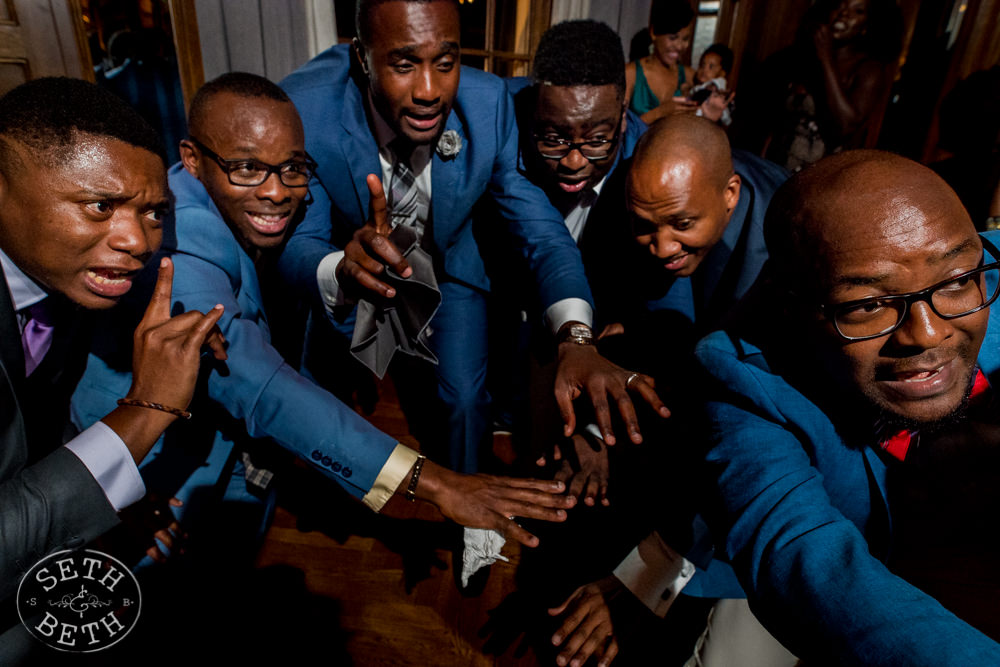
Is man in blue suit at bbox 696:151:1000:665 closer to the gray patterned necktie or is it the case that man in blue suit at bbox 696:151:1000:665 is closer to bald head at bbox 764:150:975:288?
bald head at bbox 764:150:975:288

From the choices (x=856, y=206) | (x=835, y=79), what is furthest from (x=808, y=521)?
(x=835, y=79)

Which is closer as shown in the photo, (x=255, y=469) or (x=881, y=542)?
(x=881, y=542)

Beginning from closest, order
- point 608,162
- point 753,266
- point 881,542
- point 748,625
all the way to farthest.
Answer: point 881,542, point 748,625, point 753,266, point 608,162

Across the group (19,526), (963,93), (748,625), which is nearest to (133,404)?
(19,526)

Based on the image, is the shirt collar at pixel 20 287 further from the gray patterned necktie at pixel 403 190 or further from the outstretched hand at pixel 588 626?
the outstretched hand at pixel 588 626

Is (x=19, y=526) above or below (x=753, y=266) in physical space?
below

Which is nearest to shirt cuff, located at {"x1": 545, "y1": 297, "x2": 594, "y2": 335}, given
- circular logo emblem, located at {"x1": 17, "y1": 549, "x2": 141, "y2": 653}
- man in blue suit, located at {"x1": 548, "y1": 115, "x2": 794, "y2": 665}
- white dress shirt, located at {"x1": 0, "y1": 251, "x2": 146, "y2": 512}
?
man in blue suit, located at {"x1": 548, "y1": 115, "x2": 794, "y2": 665}

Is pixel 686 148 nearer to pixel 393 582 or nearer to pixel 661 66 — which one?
pixel 393 582

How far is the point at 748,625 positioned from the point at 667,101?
11.3ft

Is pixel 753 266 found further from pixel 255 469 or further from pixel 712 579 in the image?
pixel 255 469

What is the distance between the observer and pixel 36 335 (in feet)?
4.60

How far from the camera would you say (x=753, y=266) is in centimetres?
193

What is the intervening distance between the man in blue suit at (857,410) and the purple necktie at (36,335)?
1.60 meters

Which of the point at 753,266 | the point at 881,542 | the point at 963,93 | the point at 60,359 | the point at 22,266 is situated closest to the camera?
the point at 881,542
